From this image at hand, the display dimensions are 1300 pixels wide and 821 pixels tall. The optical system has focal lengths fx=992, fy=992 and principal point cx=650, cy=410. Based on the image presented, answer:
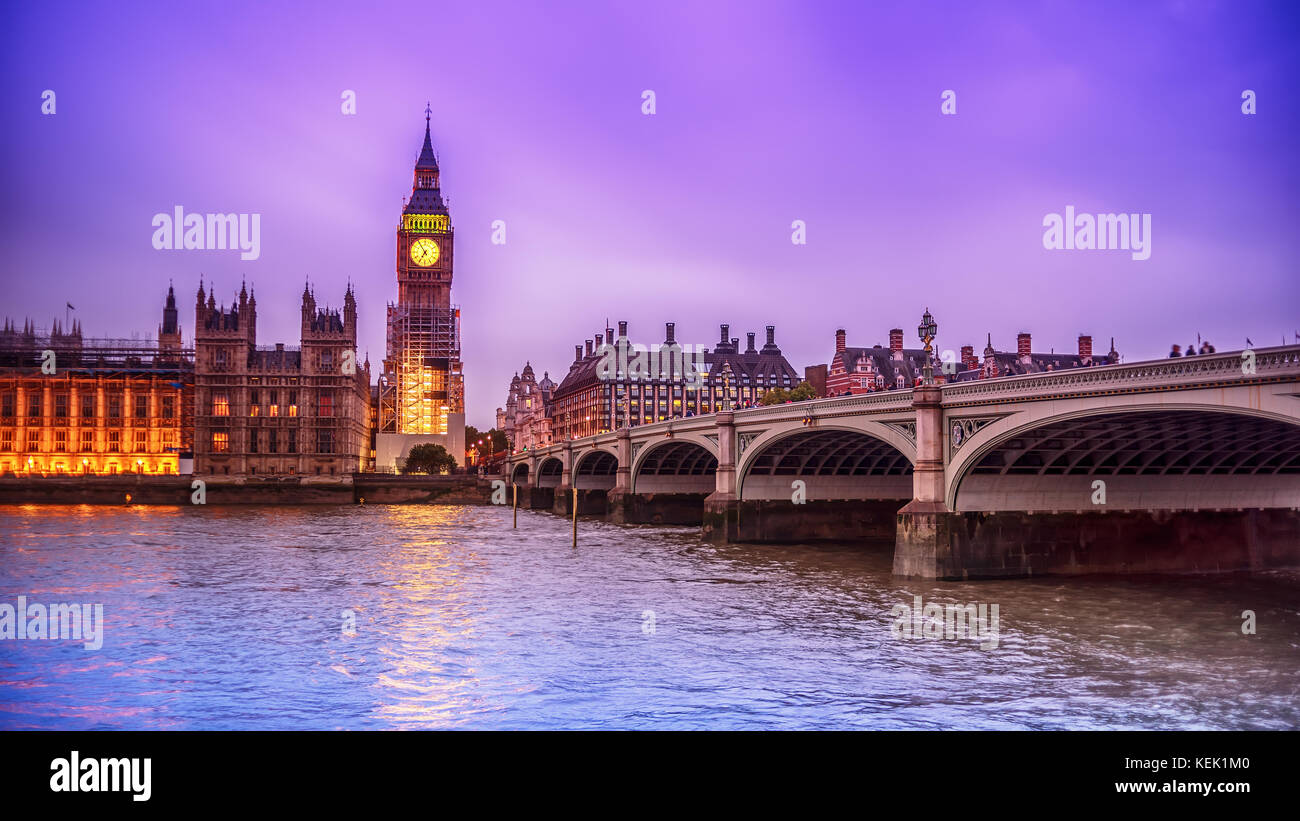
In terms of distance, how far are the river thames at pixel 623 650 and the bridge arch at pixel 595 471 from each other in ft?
127

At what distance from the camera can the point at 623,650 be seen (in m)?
19.1

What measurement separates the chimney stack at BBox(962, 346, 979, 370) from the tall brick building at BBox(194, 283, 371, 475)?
64738mm

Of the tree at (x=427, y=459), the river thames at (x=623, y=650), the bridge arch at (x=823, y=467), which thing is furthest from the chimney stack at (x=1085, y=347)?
the river thames at (x=623, y=650)

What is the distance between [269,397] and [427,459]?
17755mm

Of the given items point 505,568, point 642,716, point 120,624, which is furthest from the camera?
point 505,568

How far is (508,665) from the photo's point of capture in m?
17.6

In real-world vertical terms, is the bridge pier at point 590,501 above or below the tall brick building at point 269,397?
below

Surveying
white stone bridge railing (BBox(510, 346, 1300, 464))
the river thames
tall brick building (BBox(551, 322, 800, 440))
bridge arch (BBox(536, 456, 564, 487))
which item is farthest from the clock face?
white stone bridge railing (BBox(510, 346, 1300, 464))

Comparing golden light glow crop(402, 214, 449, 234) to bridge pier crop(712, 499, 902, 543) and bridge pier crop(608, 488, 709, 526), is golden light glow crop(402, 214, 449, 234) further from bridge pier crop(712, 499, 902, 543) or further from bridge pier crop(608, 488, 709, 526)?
bridge pier crop(712, 499, 902, 543)

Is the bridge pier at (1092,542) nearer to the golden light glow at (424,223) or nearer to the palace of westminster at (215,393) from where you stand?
the palace of westminster at (215,393)

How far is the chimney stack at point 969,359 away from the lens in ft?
331

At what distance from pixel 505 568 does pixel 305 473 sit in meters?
74.1
